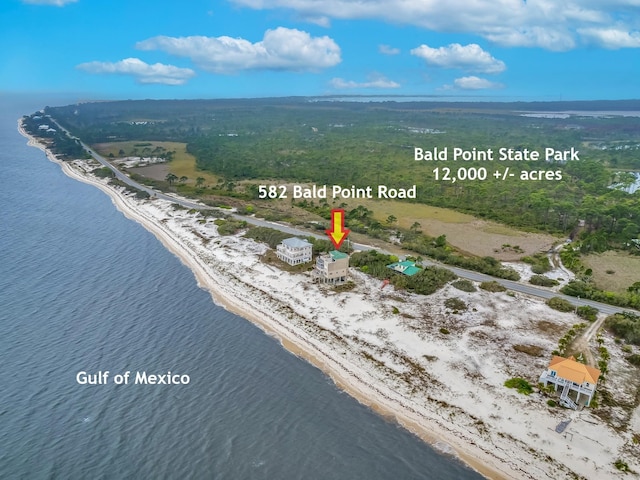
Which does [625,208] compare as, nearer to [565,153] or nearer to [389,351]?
[389,351]

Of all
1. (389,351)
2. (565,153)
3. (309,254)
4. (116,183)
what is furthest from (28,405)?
(565,153)

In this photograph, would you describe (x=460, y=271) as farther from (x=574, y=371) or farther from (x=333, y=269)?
(x=574, y=371)

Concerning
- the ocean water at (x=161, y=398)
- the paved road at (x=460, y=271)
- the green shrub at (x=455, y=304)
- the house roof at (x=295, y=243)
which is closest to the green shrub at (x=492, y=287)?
the paved road at (x=460, y=271)

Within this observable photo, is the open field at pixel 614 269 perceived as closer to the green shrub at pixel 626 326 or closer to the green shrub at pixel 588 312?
the green shrub at pixel 588 312

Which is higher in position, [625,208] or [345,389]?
[625,208]

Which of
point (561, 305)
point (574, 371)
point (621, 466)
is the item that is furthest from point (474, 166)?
point (621, 466)

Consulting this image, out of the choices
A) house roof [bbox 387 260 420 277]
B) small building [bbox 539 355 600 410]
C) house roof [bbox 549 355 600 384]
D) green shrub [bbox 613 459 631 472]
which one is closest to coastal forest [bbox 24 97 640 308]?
house roof [bbox 387 260 420 277]
